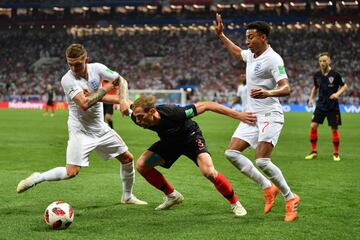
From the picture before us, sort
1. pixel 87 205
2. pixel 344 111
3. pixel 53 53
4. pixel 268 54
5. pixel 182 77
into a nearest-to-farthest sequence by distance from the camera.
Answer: pixel 268 54, pixel 87 205, pixel 344 111, pixel 182 77, pixel 53 53

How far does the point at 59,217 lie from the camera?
6.43 meters

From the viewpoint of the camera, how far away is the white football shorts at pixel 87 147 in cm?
762

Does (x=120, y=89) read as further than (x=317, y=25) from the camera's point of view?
No

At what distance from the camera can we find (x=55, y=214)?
645cm

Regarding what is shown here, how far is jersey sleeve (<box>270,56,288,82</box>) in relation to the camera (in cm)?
706

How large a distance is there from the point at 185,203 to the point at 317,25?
2162 inches

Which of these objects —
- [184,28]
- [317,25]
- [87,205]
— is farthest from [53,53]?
[87,205]

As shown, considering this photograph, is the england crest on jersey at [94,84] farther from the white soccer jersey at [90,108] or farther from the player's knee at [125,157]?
the player's knee at [125,157]

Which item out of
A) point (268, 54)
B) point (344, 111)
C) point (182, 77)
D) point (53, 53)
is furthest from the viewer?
point (53, 53)

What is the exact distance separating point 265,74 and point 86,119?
2.43 meters

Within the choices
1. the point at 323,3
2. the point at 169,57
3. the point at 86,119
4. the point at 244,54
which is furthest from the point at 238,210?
the point at 169,57

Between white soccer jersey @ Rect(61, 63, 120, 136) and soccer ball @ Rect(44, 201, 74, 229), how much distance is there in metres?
1.48

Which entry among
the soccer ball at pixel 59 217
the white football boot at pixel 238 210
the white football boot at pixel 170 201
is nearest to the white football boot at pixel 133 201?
the white football boot at pixel 170 201

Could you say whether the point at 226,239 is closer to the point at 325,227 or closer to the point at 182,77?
the point at 325,227
